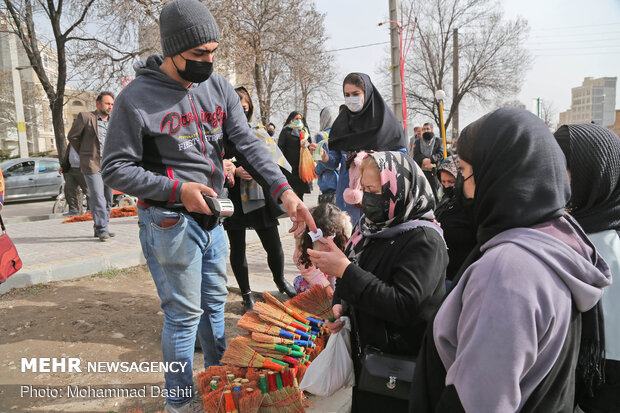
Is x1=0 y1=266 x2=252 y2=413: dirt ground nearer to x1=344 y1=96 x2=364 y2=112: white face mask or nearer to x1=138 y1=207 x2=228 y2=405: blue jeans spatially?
x1=138 y1=207 x2=228 y2=405: blue jeans

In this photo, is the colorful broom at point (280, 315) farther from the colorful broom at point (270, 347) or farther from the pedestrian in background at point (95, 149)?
the pedestrian in background at point (95, 149)

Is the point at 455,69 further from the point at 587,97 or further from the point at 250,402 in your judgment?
the point at 587,97

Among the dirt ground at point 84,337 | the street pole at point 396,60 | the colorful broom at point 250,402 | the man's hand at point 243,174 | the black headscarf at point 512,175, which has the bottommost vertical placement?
the dirt ground at point 84,337

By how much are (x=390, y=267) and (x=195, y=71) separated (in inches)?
56.9

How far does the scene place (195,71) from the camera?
2.36 meters

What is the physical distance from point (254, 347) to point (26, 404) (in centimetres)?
149

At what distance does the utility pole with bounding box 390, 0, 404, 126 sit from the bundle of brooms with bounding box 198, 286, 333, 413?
474 inches

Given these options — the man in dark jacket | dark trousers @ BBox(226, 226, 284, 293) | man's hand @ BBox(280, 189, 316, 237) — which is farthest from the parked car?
man's hand @ BBox(280, 189, 316, 237)

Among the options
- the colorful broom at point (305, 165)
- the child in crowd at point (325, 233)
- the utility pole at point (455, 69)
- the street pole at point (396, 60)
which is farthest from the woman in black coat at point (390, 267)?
the utility pole at point (455, 69)

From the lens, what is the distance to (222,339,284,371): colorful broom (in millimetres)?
2627

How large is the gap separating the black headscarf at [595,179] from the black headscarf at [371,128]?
2.24 meters

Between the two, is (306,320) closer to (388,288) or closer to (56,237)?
(388,288)

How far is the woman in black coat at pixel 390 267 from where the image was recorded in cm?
189

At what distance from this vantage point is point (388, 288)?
1885mm
